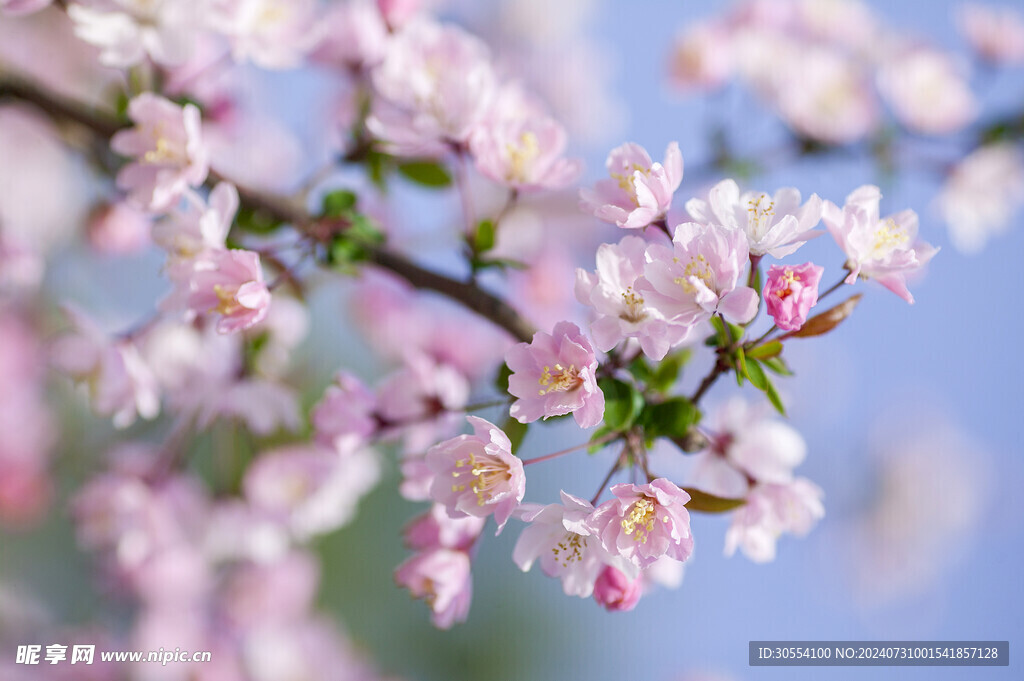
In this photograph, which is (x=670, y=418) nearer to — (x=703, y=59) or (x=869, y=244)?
(x=869, y=244)

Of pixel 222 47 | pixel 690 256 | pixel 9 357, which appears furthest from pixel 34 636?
pixel 690 256

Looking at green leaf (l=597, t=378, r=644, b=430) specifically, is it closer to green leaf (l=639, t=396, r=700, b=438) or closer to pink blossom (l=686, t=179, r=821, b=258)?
green leaf (l=639, t=396, r=700, b=438)

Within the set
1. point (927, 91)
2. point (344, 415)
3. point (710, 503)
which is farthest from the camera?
point (927, 91)

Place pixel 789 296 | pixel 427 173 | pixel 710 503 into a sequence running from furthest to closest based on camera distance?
pixel 427 173, pixel 710 503, pixel 789 296

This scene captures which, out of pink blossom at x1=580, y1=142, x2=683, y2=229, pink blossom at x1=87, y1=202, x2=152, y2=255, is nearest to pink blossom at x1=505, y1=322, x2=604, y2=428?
pink blossom at x1=580, y1=142, x2=683, y2=229

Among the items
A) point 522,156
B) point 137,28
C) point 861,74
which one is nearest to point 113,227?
point 137,28

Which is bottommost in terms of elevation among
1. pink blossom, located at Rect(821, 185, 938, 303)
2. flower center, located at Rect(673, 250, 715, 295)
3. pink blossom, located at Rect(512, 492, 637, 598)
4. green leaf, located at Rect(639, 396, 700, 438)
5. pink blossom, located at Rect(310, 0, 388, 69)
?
pink blossom, located at Rect(512, 492, 637, 598)
